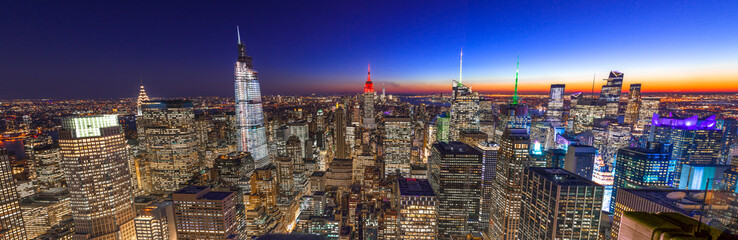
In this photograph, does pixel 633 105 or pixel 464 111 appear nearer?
pixel 633 105

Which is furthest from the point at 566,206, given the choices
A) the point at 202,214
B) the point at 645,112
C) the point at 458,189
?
the point at 645,112

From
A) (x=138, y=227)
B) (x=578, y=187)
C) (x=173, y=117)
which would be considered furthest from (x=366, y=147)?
(x=578, y=187)

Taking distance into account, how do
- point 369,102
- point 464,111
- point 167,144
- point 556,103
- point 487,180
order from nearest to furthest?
point 487,180 → point 167,144 → point 556,103 → point 464,111 → point 369,102

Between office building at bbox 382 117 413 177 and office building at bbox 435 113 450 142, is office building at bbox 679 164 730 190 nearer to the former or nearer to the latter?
office building at bbox 382 117 413 177

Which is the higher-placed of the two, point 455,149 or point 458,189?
point 455,149

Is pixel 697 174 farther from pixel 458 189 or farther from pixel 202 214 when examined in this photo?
pixel 202 214

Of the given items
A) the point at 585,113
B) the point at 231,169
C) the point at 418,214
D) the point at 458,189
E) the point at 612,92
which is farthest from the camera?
the point at 585,113

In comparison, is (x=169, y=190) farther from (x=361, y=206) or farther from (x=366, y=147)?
(x=366, y=147)
